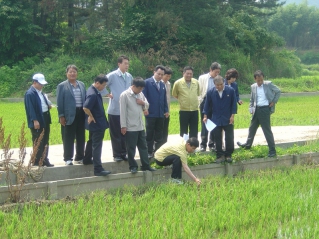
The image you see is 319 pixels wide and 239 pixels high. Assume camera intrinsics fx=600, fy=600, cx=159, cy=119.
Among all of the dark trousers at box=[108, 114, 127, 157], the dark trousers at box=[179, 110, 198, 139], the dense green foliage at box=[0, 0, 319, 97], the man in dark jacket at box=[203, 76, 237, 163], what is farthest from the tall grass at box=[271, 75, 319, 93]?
the dark trousers at box=[108, 114, 127, 157]

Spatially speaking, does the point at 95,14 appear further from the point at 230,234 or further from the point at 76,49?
the point at 230,234

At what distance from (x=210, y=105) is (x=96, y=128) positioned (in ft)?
7.81

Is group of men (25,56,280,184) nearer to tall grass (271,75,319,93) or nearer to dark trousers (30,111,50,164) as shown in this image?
dark trousers (30,111,50,164)

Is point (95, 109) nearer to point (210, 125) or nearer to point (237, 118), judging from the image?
point (210, 125)

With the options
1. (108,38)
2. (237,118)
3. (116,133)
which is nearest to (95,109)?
(116,133)

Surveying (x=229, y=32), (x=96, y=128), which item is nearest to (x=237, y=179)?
(x=96, y=128)

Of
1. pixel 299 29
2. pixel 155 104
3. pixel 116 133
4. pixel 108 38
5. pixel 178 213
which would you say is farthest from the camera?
pixel 299 29

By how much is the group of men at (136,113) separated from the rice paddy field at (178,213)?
72cm

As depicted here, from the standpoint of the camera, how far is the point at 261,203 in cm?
727

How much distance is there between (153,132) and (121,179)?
162cm

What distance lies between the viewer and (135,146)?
8.77 m

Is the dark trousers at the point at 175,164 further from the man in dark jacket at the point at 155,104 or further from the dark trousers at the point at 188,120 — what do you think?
the dark trousers at the point at 188,120

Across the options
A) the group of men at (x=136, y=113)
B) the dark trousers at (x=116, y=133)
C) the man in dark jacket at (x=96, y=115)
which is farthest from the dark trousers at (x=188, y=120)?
the man in dark jacket at (x=96, y=115)

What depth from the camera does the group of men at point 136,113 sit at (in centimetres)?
863
